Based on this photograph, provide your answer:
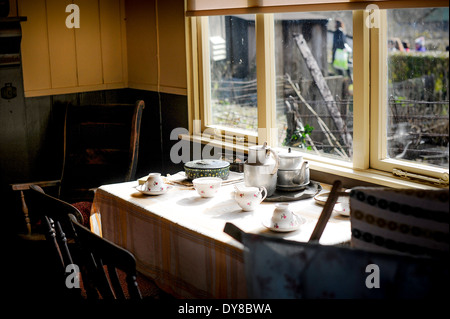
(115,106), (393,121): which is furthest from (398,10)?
(115,106)

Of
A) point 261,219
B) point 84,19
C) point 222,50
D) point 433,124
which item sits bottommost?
point 261,219

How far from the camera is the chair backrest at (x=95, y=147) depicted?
12.0 ft

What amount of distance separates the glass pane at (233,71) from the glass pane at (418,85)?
924 mm

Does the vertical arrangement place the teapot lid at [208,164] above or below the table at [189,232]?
above

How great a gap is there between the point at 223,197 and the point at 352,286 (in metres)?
1.20

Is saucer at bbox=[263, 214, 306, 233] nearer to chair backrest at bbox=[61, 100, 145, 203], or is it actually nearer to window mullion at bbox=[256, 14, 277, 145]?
window mullion at bbox=[256, 14, 277, 145]

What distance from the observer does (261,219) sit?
2273 mm

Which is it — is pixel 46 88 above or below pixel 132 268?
above

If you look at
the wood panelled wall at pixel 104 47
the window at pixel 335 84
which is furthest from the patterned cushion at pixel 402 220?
the wood panelled wall at pixel 104 47

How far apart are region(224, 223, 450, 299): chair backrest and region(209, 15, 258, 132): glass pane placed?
184 centimetres

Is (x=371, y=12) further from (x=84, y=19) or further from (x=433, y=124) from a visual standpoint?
(x=84, y=19)

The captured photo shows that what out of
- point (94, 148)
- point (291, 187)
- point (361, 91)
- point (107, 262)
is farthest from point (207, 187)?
point (94, 148)

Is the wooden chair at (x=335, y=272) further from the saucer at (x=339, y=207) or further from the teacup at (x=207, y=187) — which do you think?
the teacup at (x=207, y=187)
